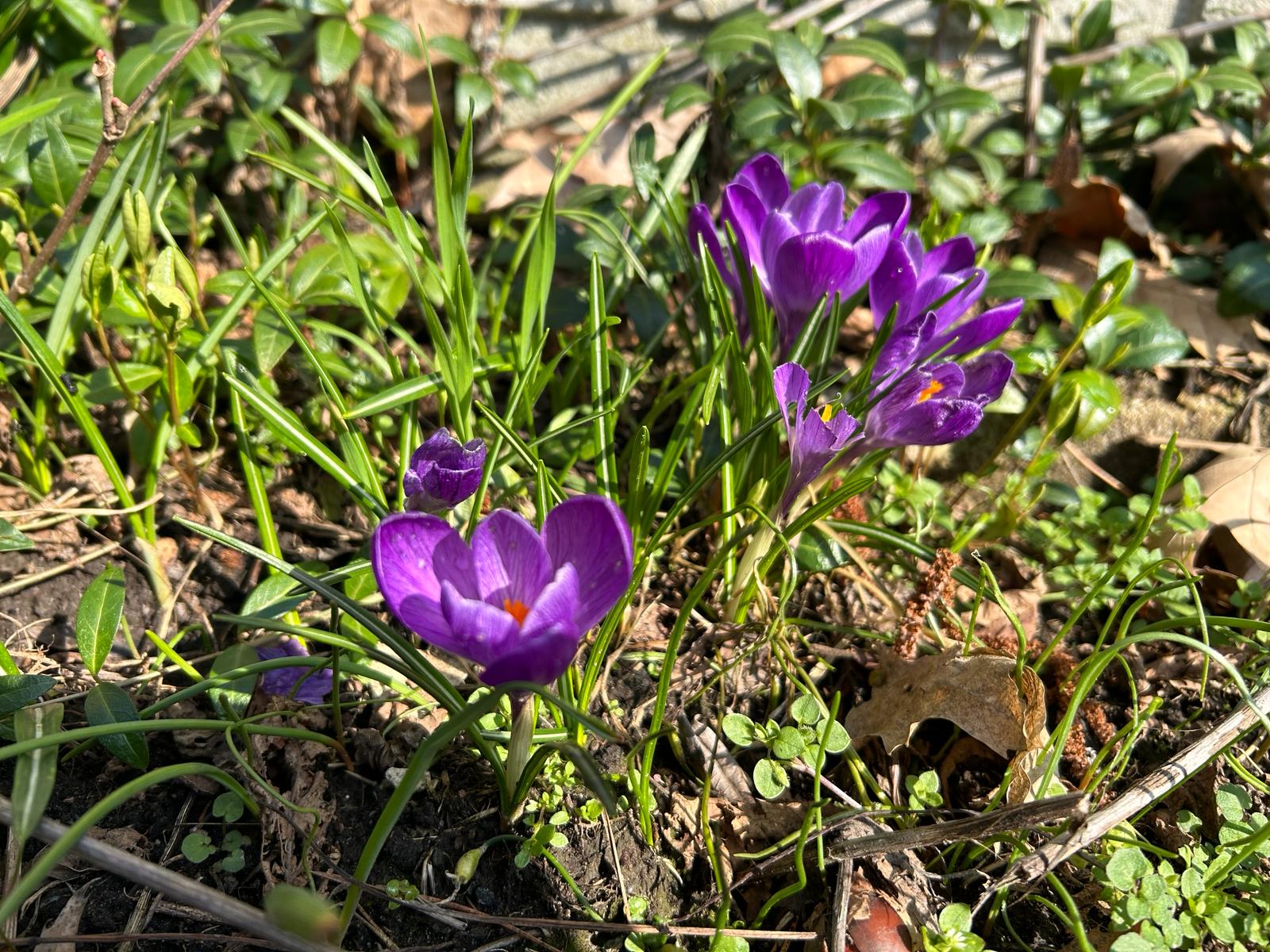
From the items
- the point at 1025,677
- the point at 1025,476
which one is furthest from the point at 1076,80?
the point at 1025,677

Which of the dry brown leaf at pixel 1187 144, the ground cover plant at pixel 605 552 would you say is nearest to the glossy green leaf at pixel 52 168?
the ground cover plant at pixel 605 552

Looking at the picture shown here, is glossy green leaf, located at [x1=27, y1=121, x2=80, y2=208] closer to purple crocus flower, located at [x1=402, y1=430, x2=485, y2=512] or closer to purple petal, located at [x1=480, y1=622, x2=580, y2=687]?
purple crocus flower, located at [x1=402, y1=430, x2=485, y2=512]

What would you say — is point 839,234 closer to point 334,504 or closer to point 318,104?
point 334,504

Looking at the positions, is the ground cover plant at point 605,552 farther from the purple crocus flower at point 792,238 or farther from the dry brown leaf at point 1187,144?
the dry brown leaf at point 1187,144

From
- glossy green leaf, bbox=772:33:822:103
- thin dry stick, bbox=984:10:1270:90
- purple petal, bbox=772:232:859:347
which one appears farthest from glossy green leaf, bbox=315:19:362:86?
thin dry stick, bbox=984:10:1270:90

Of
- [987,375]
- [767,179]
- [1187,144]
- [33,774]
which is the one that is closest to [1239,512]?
[987,375]
